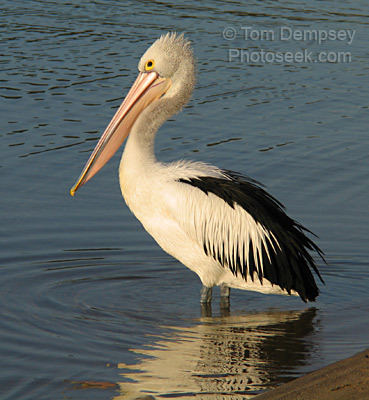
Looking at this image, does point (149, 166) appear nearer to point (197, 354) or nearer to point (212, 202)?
point (212, 202)

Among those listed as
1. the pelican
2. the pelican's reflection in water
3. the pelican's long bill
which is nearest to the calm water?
the pelican's reflection in water

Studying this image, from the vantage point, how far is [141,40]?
12.8m

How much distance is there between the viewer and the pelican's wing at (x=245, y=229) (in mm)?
5703

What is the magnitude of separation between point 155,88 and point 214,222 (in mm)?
1110

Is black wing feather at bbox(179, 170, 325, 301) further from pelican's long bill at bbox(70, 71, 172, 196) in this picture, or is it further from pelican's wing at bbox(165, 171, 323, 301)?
pelican's long bill at bbox(70, 71, 172, 196)

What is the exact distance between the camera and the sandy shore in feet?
11.5

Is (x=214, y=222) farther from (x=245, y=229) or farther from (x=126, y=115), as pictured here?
(x=126, y=115)

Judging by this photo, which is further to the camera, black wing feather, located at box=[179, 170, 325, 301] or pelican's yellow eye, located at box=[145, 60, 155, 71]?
pelican's yellow eye, located at box=[145, 60, 155, 71]

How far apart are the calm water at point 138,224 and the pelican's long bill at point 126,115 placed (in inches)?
35.0

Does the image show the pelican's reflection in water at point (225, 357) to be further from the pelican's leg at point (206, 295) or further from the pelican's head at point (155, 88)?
the pelican's head at point (155, 88)

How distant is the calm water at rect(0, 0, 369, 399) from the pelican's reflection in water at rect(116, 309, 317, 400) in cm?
2

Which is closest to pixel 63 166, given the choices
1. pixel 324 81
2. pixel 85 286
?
pixel 85 286

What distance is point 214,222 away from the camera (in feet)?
19.0

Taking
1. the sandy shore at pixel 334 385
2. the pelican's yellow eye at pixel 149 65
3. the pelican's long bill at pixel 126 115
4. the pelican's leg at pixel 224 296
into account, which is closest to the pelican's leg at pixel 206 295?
the pelican's leg at pixel 224 296
